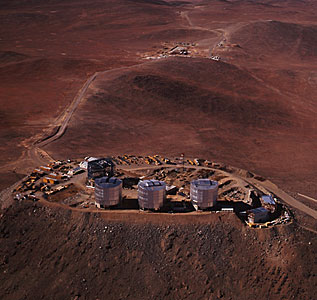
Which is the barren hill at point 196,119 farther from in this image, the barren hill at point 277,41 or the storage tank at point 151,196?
the barren hill at point 277,41

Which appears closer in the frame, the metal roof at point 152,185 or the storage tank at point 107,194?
the storage tank at point 107,194

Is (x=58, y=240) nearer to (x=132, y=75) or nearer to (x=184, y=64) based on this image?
(x=132, y=75)

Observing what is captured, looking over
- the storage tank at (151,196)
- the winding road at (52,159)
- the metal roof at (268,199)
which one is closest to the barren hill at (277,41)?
the winding road at (52,159)

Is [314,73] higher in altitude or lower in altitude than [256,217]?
lower

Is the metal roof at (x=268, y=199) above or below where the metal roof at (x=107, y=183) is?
below

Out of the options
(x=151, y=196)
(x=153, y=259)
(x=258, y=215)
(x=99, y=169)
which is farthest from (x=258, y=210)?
(x=99, y=169)

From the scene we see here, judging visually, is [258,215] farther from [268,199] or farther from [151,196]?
[151,196]

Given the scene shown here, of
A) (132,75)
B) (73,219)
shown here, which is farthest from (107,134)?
(73,219)
